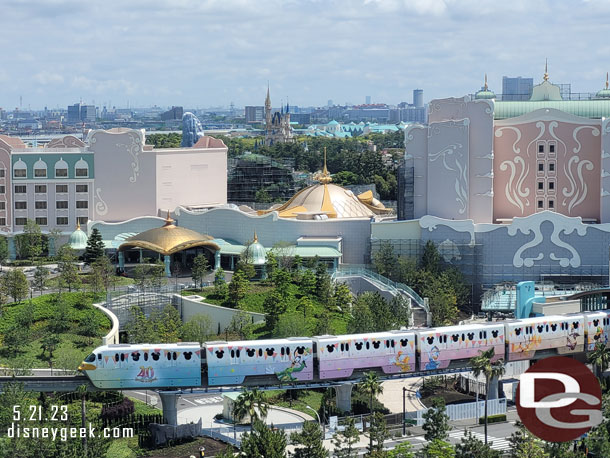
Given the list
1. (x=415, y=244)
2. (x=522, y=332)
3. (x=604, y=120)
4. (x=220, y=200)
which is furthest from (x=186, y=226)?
(x=522, y=332)

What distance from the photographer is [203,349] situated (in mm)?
53562

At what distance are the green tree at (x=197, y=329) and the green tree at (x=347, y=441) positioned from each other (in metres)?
16.9

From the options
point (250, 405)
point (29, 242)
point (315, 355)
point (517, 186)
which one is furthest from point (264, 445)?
point (29, 242)

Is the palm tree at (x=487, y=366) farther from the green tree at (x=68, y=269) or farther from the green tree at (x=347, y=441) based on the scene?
the green tree at (x=68, y=269)

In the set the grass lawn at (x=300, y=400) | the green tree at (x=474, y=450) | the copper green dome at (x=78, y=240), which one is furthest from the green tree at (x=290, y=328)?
the copper green dome at (x=78, y=240)

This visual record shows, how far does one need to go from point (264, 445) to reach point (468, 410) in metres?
14.4

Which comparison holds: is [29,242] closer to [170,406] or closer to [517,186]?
[517,186]

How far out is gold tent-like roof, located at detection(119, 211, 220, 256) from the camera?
82438 millimetres

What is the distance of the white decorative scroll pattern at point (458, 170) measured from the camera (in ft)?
269

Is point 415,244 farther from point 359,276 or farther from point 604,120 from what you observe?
point 604,120

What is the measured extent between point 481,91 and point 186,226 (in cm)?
2340

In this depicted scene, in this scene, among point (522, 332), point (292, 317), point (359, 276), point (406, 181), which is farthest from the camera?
point (406, 181)

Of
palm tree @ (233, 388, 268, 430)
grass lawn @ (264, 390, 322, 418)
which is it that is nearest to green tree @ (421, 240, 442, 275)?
grass lawn @ (264, 390, 322, 418)

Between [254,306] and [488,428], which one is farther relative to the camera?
[254,306]
